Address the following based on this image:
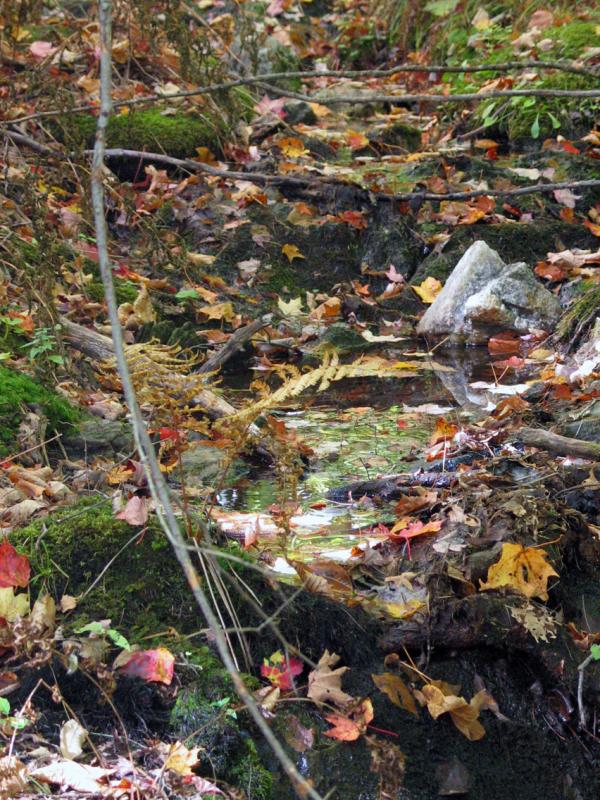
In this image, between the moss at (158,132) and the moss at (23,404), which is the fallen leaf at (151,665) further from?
the moss at (158,132)

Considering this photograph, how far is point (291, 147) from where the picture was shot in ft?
23.7

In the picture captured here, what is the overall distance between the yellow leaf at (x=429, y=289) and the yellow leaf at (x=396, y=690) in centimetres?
408

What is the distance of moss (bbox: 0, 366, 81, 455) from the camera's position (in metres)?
3.49

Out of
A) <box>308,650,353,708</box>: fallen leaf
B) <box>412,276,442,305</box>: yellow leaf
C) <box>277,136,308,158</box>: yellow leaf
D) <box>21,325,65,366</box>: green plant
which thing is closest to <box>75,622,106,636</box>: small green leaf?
<box>308,650,353,708</box>: fallen leaf

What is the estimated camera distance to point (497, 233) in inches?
250

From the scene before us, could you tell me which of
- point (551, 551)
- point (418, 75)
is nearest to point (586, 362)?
point (551, 551)

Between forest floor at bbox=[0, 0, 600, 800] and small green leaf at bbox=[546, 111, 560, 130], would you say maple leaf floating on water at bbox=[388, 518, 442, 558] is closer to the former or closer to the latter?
forest floor at bbox=[0, 0, 600, 800]

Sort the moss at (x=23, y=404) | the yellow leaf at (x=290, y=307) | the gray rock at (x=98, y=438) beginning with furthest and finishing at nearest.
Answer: the yellow leaf at (x=290, y=307)
the gray rock at (x=98, y=438)
the moss at (x=23, y=404)

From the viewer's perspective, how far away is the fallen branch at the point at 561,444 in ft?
10.6

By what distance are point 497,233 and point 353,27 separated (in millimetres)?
5094

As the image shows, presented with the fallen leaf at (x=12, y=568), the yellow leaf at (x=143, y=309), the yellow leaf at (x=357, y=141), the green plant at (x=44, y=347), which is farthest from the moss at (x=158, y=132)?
the fallen leaf at (x=12, y=568)

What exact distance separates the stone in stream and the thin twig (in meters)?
4.22

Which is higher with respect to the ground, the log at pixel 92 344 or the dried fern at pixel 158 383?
the dried fern at pixel 158 383

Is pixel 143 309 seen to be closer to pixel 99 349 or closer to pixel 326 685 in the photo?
pixel 99 349
